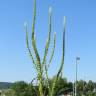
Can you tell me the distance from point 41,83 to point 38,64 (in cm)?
23

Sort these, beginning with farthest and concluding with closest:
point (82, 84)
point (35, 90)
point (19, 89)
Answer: point (82, 84) < point (19, 89) < point (35, 90)

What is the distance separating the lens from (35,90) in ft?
17.0

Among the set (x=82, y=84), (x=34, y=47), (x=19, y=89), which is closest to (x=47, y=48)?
(x=34, y=47)

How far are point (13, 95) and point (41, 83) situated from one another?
5430cm

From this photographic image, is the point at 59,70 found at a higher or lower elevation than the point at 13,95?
lower

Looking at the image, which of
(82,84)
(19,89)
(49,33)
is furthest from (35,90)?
(82,84)

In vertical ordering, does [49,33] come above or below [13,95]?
below

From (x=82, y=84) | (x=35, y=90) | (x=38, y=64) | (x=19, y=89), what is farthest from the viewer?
(x=82, y=84)

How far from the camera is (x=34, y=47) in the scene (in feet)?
16.1

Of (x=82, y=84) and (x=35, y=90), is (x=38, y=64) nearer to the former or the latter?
(x=35, y=90)

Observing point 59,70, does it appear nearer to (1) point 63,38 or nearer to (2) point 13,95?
(1) point 63,38

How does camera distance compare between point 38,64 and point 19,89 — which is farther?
point 19,89

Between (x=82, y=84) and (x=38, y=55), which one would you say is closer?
(x=38, y=55)

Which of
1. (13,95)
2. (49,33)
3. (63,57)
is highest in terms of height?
(13,95)
